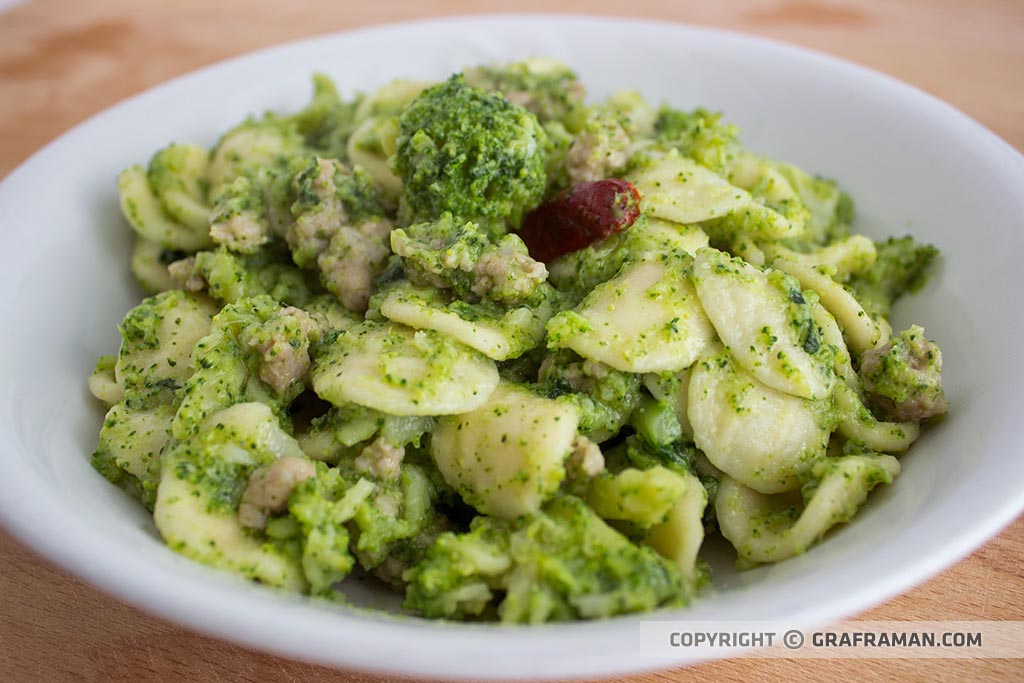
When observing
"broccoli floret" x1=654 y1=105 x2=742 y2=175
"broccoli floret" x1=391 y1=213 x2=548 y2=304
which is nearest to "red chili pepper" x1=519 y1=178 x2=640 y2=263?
"broccoli floret" x1=391 y1=213 x2=548 y2=304

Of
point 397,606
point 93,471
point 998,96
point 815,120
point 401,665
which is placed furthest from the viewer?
point 998,96

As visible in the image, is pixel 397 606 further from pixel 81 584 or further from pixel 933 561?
pixel 933 561

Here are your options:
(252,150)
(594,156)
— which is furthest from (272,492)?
(252,150)

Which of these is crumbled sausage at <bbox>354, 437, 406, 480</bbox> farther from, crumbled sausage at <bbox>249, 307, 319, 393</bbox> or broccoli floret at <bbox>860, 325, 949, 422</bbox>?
broccoli floret at <bbox>860, 325, 949, 422</bbox>

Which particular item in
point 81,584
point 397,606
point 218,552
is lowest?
point 81,584

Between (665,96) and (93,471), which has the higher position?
(665,96)

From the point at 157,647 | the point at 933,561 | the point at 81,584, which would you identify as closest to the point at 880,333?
the point at 933,561

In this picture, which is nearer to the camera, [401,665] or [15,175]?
[401,665]

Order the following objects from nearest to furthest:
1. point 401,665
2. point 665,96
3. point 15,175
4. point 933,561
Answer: point 401,665 < point 933,561 < point 15,175 < point 665,96
